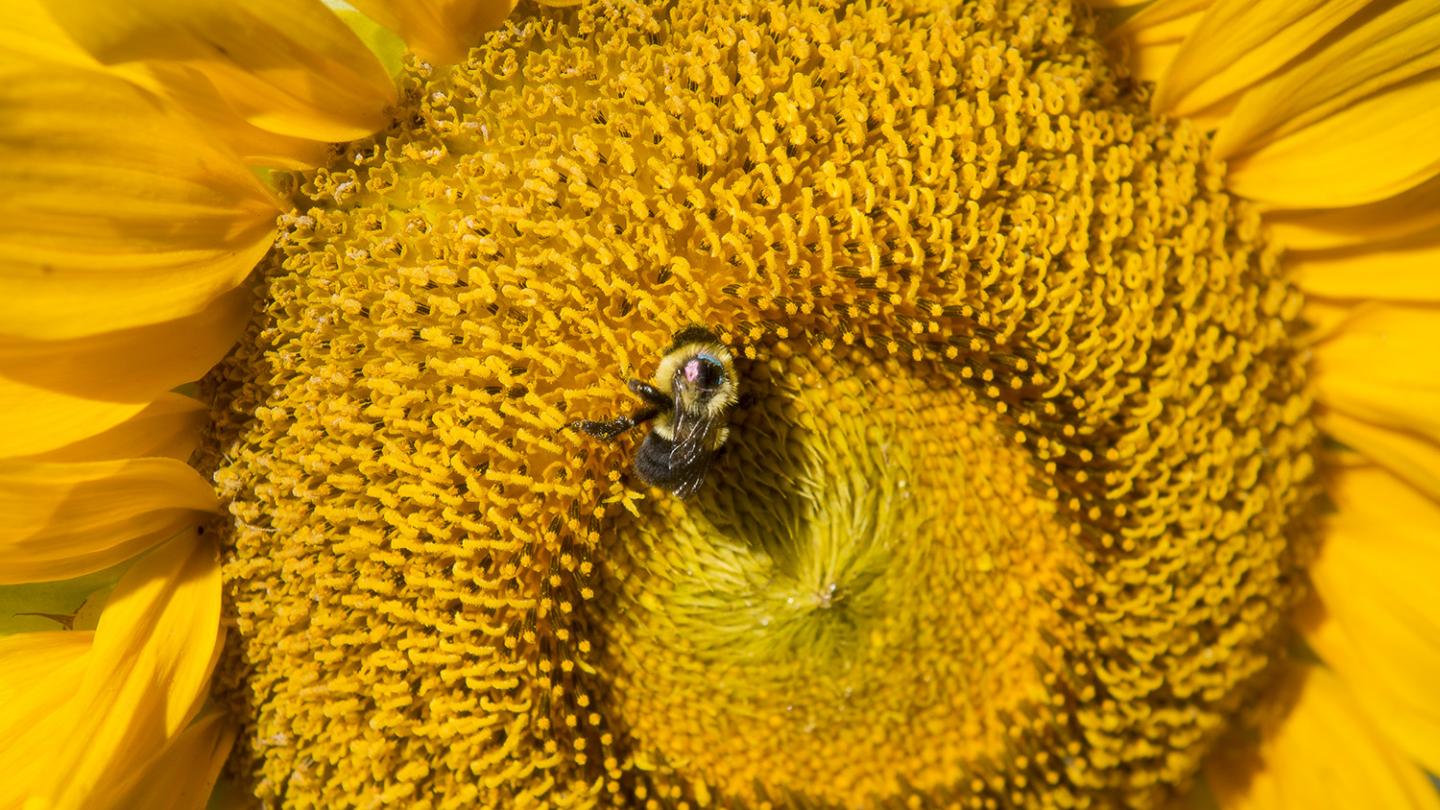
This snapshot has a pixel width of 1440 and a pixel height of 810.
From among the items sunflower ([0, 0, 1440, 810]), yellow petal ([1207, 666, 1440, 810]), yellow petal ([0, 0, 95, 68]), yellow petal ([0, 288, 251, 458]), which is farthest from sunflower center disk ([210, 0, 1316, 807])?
yellow petal ([0, 0, 95, 68])

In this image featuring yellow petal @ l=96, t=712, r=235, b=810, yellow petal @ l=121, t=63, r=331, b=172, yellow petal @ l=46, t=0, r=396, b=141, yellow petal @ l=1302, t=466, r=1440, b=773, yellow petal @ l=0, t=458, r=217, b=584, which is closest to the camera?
yellow petal @ l=46, t=0, r=396, b=141

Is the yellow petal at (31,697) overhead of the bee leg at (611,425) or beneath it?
beneath

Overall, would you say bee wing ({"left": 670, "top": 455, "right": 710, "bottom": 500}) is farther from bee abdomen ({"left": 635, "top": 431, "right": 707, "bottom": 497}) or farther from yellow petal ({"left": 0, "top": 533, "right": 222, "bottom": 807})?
yellow petal ({"left": 0, "top": 533, "right": 222, "bottom": 807})

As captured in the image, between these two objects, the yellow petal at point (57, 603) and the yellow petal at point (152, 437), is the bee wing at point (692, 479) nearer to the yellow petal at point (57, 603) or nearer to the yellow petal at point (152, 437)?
the yellow petal at point (152, 437)

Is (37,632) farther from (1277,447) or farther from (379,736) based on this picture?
(1277,447)

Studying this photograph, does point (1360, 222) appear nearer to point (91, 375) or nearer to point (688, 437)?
point (688, 437)

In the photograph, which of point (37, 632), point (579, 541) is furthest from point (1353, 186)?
point (37, 632)

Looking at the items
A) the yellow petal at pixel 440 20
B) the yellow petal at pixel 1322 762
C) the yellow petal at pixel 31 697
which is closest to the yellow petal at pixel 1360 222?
the yellow petal at pixel 1322 762

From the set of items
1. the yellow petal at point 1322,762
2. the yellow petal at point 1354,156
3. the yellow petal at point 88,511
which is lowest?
the yellow petal at point 1322,762
